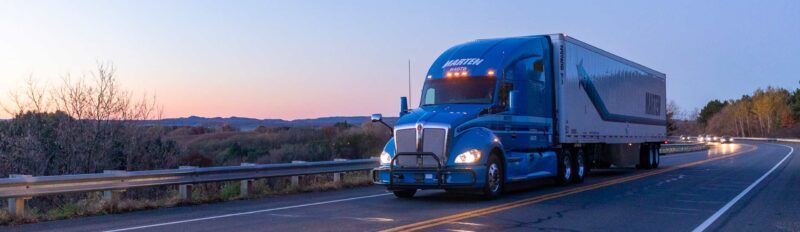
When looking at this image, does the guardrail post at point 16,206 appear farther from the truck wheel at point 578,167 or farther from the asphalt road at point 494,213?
the truck wheel at point 578,167

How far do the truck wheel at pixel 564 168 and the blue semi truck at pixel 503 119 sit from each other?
0.03 meters

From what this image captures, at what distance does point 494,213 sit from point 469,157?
1.89 metres

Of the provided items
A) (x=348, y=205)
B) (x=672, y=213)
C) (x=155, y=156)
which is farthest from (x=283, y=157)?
(x=672, y=213)

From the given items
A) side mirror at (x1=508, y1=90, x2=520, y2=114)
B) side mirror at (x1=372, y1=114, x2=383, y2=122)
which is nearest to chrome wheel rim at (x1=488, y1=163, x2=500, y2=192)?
side mirror at (x1=508, y1=90, x2=520, y2=114)

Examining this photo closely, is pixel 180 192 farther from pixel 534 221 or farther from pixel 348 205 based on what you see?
pixel 534 221

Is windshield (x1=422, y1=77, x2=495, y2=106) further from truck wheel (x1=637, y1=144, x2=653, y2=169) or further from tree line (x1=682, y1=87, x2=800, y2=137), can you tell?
tree line (x1=682, y1=87, x2=800, y2=137)

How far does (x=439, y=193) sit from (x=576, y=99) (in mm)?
4889

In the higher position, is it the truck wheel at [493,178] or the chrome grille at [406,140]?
the chrome grille at [406,140]

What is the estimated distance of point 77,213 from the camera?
12008 mm

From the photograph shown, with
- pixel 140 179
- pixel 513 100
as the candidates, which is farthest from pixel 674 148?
pixel 140 179

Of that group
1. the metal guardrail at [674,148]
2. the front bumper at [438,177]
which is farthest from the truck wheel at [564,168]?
the metal guardrail at [674,148]

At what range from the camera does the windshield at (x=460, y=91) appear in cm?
1480

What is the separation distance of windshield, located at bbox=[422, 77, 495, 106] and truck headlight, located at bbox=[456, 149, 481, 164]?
143cm

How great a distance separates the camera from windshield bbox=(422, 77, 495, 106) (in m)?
14.8
